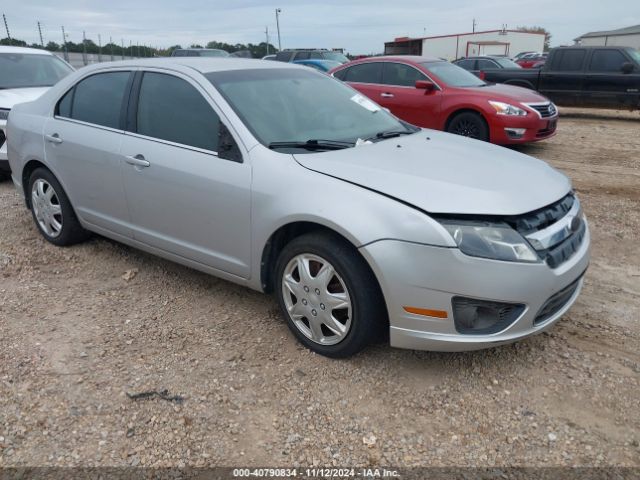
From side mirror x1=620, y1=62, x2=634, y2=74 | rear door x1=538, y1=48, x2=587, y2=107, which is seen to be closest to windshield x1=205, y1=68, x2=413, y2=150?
side mirror x1=620, y1=62, x2=634, y2=74

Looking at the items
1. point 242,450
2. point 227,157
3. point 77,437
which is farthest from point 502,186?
point 77,437

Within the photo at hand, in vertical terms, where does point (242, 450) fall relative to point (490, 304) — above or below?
below

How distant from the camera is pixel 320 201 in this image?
2.84 meters

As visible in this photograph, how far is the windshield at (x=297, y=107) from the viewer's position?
3326 mm

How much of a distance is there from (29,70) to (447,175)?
7.40m

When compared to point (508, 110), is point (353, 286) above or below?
above

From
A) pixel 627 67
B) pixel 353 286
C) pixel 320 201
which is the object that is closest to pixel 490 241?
pixel 353 286

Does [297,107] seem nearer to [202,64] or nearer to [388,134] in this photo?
[388,134]

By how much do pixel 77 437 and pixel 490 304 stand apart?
2.06 meters

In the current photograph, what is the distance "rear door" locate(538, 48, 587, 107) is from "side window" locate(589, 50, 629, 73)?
23cm

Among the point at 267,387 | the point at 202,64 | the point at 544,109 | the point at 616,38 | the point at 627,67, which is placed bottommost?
the point at 616,38

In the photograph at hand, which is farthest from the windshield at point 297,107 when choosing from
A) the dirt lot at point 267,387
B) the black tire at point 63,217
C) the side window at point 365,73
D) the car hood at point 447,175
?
the side window at point 365,73

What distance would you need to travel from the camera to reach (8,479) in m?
2.30

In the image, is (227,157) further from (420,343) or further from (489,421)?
(489,421)
